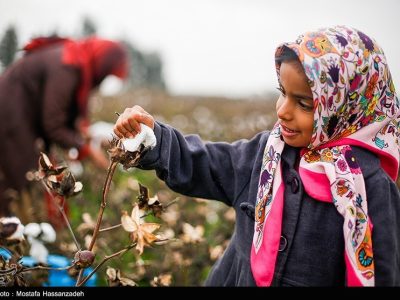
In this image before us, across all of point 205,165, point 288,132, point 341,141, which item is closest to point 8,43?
point 205,165

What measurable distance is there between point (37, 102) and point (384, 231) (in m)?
2.53

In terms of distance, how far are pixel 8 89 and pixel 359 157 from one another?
2.47 meters

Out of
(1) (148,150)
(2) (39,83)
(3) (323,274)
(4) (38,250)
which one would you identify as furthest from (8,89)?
(3) (323,274)

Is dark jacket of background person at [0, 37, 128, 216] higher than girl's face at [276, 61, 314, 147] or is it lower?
lower

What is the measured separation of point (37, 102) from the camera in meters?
3.07

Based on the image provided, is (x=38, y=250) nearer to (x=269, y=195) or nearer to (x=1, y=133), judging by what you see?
(x=269, y=195)

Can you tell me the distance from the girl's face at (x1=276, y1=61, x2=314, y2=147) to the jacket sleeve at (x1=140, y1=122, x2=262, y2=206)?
0.24 metres

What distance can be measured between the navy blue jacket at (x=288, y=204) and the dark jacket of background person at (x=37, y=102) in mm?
1685

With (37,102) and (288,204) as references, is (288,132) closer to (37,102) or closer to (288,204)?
(288,204)

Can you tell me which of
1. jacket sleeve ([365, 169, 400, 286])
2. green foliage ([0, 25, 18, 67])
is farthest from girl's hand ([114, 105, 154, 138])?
green foliage ([0, 25, 18, 67])

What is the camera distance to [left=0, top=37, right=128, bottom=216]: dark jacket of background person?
2945mm

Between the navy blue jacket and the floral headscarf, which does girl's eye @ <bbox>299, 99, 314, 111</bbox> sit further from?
the navy blue jacket

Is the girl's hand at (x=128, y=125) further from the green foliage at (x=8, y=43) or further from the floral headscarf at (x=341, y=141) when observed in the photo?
the green foliage at (x=8, y=43)

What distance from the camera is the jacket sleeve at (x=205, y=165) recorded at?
1.37 metres
